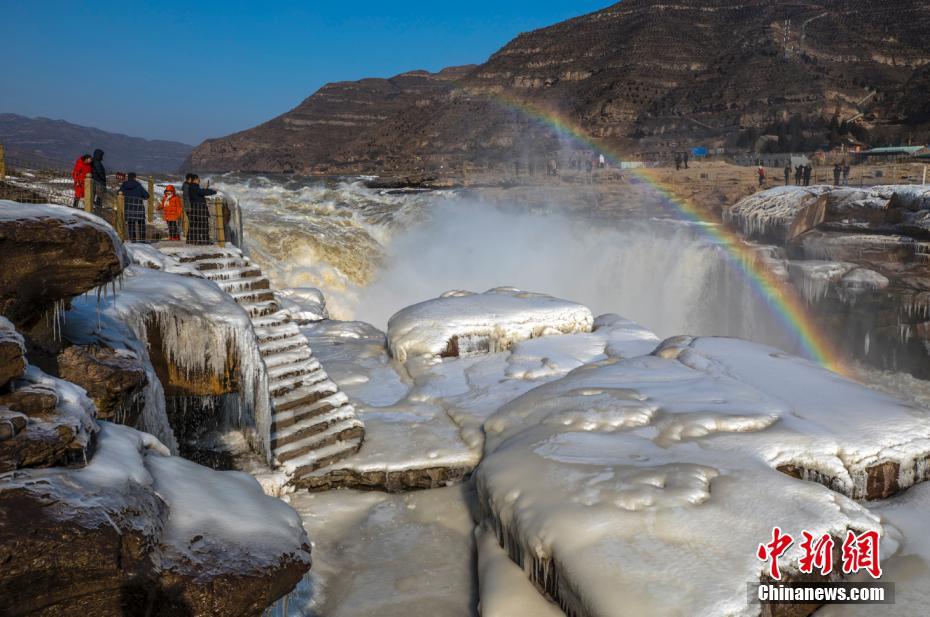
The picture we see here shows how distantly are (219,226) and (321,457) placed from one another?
4.15m

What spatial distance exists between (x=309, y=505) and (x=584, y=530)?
3.45 meters

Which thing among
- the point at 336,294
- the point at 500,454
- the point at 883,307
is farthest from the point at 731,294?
the point at 500,454

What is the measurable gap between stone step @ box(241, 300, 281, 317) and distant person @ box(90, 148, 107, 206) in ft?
8.13

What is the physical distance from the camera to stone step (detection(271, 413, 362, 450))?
25.2 feet

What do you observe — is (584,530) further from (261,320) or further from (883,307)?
(883,307)

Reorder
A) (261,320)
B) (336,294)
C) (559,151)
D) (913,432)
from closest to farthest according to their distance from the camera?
(913,432), (261,320), (336,294), (559,151)

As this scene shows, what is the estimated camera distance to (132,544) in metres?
3.18

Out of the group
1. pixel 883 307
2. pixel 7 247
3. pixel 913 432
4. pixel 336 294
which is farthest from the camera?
pixel 336 294

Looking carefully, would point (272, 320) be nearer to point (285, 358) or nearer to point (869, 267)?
point (285, 358)

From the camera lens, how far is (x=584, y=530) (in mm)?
5148

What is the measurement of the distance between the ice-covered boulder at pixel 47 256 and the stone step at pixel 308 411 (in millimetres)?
3359

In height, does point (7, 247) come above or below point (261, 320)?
above

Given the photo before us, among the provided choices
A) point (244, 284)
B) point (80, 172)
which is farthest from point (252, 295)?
point (80, 172)

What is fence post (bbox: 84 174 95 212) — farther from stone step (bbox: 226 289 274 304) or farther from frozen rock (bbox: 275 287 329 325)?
frozen rock (bbox: 275 287 329 325)
